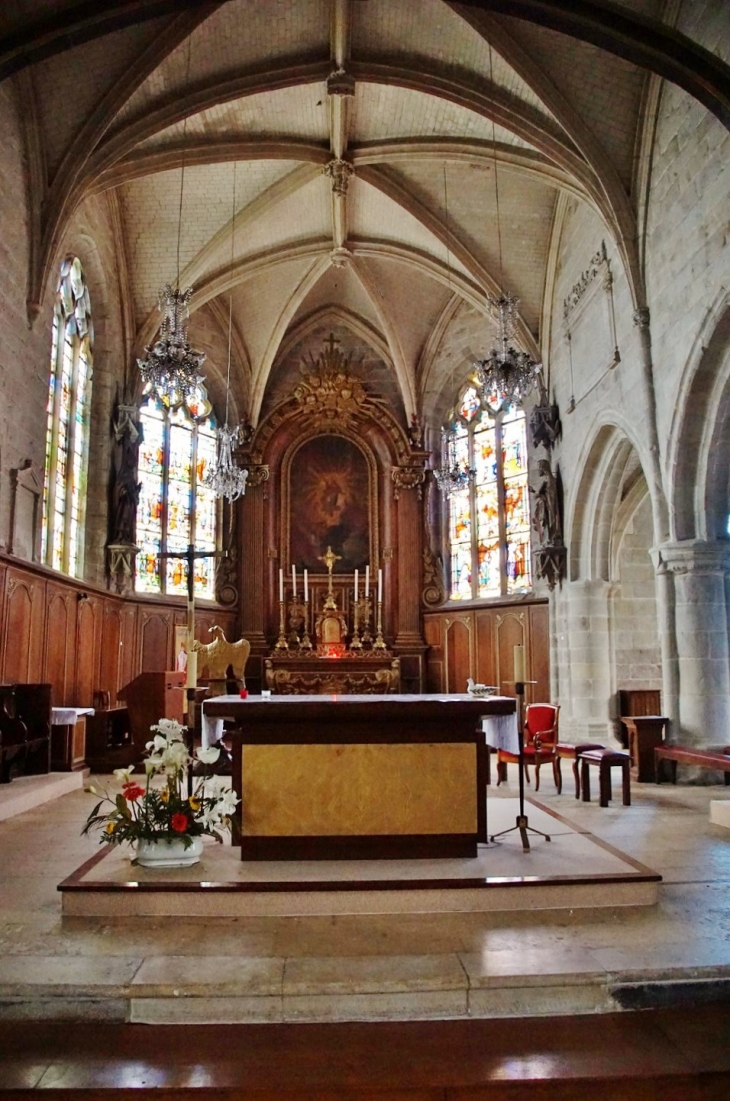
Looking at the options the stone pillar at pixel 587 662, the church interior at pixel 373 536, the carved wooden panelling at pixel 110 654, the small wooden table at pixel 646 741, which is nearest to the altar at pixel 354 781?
the church interior at pixel 373 536

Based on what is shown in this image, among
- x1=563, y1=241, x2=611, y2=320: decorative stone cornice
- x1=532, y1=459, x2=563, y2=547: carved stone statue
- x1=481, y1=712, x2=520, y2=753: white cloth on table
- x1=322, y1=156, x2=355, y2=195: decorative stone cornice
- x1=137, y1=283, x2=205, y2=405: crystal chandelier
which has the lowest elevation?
x1=481, y1=712, x2=520, y2=753: white cloth on table

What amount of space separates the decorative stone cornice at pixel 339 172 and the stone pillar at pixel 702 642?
321 inches

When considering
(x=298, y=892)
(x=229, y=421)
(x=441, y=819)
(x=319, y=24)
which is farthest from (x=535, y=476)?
(x=298, y=892)

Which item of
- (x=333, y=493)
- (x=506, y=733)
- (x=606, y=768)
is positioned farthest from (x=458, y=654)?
(x=506, y=733)

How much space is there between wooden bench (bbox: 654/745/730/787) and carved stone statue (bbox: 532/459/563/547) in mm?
5108

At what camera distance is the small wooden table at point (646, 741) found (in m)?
10.3

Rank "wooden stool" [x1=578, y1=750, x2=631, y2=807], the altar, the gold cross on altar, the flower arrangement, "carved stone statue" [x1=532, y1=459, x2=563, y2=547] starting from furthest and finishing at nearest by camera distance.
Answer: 1. the gold cross on altar
2. "carved stone statue" [x1=532, y1=459, x2=563, y2=547]
3. "wooden stool" [x1=578, y1=750, x2=631, y2=807]
4. the altar
5. the flower arrangement

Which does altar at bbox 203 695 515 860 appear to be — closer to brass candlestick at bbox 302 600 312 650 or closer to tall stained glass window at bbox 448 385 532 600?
tall stained glass window at bbox 448 385 532 600

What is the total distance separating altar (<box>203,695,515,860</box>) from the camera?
546cm

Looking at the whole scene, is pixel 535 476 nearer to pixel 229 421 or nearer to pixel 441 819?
pixel 229 421

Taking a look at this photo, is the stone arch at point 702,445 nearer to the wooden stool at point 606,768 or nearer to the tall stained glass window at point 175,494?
the wooden stool at point 606,768

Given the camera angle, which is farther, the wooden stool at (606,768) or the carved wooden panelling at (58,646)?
the carved wooden panelling at (58,646)

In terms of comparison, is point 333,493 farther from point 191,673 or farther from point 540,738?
point 191,673

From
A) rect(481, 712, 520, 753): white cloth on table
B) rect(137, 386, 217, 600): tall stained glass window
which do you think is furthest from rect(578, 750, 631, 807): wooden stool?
rect(137, 386, 217, 600): tall stained glass window
